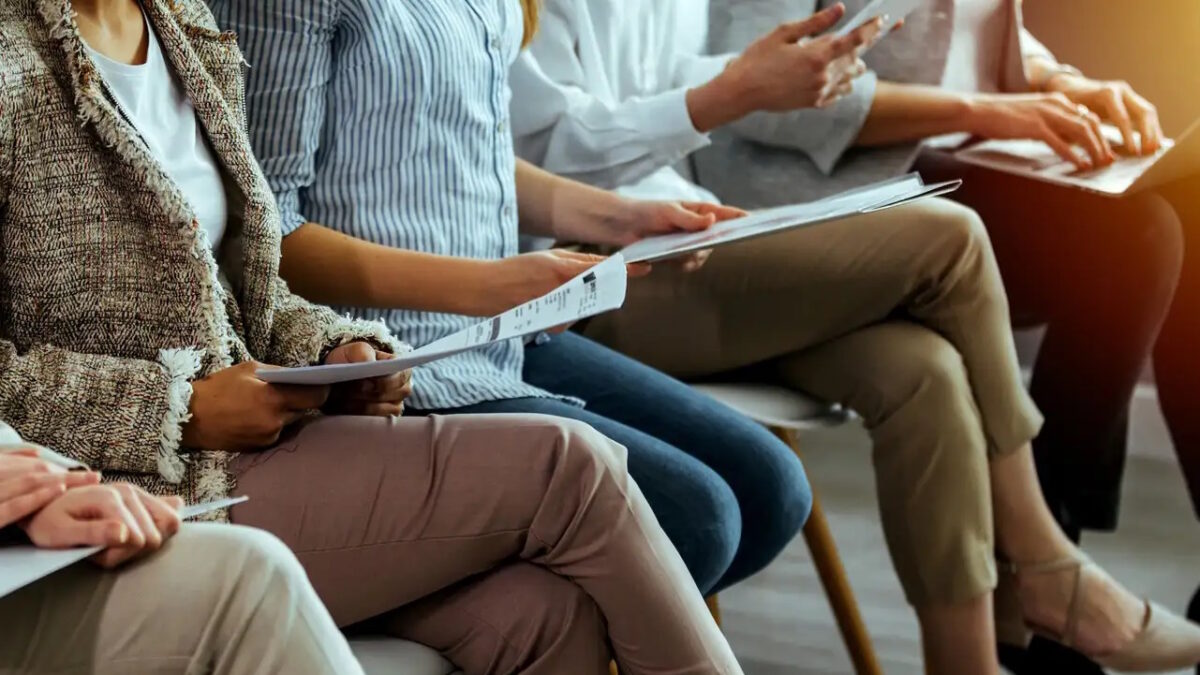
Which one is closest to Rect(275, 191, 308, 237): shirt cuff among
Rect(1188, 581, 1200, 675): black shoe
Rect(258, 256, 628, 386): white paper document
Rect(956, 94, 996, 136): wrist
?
Rect(258, 256, 628, 386): white paper document

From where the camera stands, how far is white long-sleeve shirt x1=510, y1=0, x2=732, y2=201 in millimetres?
1387

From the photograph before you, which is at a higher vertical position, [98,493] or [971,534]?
[98,493]

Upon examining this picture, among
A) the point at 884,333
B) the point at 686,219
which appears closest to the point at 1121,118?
the point at 884,333

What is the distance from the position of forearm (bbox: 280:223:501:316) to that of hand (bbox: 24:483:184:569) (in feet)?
1.22

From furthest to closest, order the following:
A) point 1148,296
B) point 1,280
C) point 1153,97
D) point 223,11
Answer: point 1153,97 → point 1148,296 → point 223,11 → point 1,280

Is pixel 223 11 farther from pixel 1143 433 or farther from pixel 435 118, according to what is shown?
pixel 1143 433

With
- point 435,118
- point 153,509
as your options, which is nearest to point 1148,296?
point 435,118

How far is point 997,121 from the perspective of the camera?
1.61 metres

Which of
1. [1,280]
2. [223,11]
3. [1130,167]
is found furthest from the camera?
[1130,167]

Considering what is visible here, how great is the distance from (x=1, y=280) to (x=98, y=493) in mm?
219

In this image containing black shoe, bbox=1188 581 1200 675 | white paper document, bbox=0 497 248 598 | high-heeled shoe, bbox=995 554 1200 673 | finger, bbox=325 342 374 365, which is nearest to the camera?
white paper document, bbox=0 497 248 598

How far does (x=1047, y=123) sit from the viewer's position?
157 centimetres

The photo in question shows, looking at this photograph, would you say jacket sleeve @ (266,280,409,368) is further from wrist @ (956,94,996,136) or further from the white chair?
wrist @ (956,94,996,136)

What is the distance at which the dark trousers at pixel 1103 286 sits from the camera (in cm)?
172
